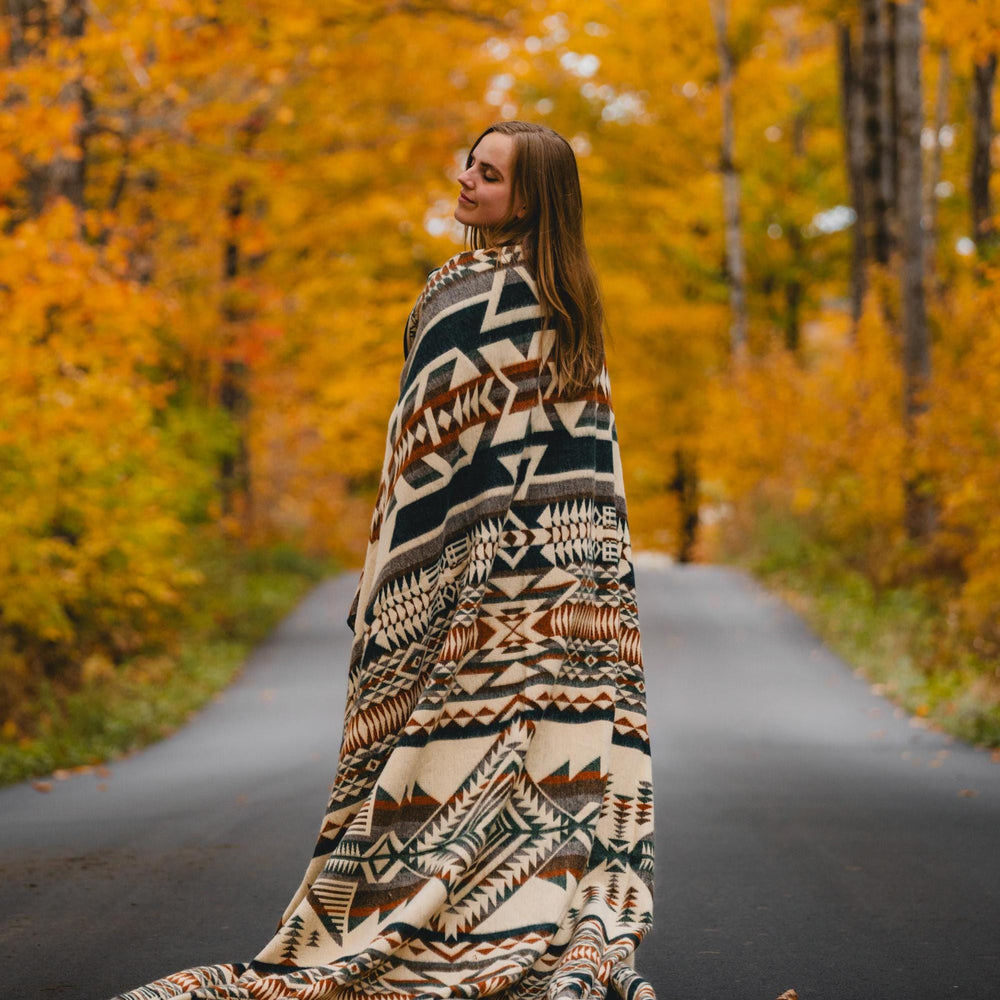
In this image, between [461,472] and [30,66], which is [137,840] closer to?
[461,472]

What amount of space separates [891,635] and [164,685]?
634 cm

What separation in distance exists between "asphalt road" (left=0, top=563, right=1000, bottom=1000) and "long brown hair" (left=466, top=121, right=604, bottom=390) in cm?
176

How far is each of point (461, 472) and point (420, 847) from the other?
922 mm

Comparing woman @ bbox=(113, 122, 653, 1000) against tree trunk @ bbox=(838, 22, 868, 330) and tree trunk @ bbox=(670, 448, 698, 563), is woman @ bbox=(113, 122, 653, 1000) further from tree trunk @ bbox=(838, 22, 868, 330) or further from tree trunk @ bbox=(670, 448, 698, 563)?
tree trunk @ bbox=(670, 448, 698, 563)

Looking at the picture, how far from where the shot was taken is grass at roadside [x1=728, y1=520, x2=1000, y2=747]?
9.72 meters

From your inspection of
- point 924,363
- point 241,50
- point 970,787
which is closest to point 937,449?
point 924,363

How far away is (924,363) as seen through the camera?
14742 millimetres

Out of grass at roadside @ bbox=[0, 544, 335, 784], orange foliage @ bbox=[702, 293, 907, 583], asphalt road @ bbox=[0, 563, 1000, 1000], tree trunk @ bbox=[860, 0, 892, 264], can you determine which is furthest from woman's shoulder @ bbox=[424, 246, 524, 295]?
tree trunk @ bbox=[860, 0, 892, 264]

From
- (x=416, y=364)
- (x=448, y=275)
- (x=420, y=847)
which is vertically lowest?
(x=420, y=847)

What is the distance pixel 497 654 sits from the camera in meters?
3.58

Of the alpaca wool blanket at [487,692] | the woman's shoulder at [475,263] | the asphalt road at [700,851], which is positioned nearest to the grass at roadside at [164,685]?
the asphalt road at [700,851]

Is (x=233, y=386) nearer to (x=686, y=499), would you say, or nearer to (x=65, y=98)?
(x=65, y=98)

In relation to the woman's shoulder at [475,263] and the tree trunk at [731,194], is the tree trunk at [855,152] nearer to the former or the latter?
the tree trunk at [731,194]

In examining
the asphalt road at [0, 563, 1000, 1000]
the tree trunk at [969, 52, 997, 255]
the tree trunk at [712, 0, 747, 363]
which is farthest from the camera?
the tree trunk at [712, 0, 747, 363]
